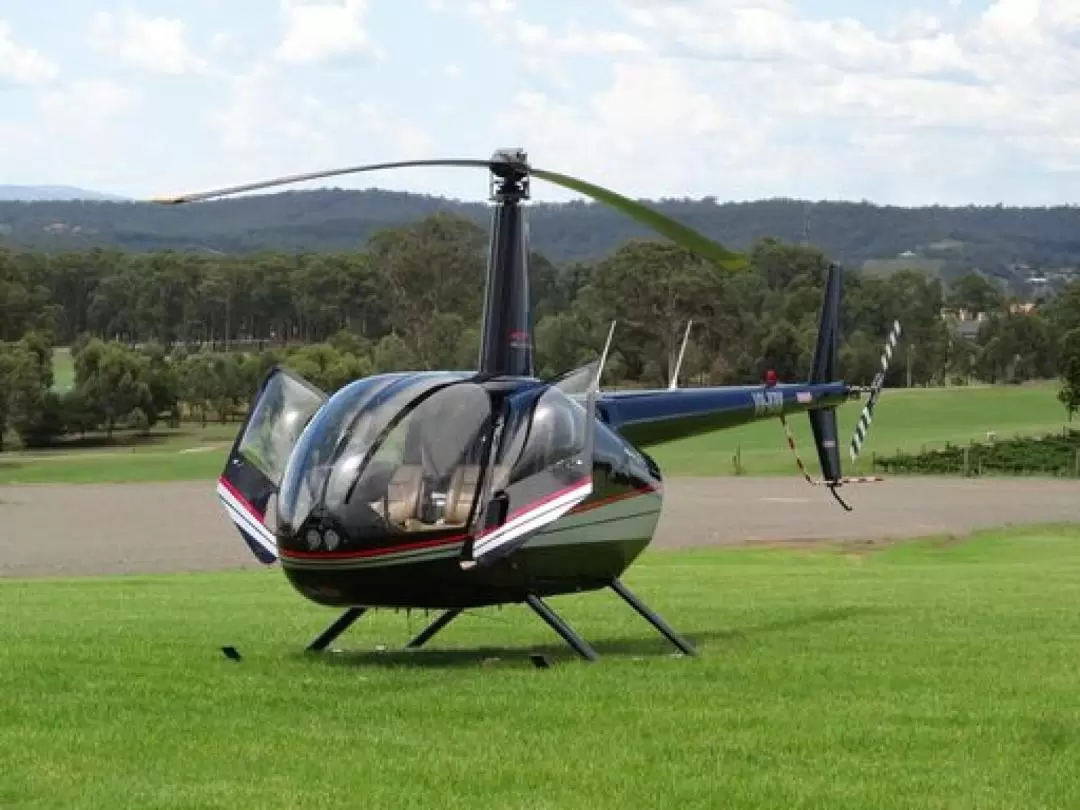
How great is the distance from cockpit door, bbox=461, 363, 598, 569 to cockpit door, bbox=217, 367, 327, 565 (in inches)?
65.7

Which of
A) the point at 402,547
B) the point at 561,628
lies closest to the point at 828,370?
the point at 561,628

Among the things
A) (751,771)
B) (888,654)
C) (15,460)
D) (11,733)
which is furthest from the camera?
(15,460)

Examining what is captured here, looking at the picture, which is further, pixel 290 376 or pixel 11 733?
pixel 290 376

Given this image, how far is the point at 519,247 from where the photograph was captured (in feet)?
44.9

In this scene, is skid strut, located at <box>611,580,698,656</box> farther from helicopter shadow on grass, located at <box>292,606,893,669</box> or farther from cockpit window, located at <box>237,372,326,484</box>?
cockpit window, located at <box>237,372,326,484</box>

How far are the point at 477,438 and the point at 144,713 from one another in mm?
3233

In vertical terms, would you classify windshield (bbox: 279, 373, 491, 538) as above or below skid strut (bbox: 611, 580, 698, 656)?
above

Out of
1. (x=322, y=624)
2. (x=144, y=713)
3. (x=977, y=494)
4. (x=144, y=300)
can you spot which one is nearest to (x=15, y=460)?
(x=977, y=494)

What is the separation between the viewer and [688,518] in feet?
170

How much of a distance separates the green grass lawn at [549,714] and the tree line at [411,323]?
65.4 metres

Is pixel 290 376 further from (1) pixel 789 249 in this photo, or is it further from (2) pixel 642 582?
(1) pixel 789 249

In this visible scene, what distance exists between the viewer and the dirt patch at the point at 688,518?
4038 centimetres

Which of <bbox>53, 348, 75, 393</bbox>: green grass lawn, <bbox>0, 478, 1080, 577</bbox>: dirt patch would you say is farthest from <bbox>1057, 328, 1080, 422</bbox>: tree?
<bbox>53, 348, 75, 393</bbox>: green grass lawn

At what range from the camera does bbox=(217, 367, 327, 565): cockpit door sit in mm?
13375
